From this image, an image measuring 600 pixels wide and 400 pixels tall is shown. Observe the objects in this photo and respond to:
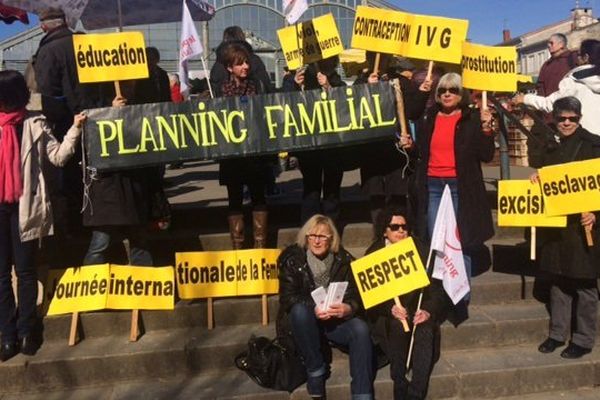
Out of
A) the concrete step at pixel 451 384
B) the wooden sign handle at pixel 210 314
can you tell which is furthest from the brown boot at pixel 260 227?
the concrete step at pixel 451 384

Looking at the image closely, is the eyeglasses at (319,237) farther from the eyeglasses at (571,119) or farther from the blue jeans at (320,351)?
the eyeglasses at (571,119)

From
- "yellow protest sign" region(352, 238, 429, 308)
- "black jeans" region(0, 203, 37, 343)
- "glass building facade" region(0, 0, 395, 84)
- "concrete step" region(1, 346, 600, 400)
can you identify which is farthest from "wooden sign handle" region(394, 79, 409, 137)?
"glass building facade" region(0, 0, 395, 84)

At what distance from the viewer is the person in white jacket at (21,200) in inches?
147

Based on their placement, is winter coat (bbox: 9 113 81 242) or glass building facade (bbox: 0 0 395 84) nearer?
winter coat (bbox: 9 113 81 242)

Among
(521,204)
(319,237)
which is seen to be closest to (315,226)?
(319,237)

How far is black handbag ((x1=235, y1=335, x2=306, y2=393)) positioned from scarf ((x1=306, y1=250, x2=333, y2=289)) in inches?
18.5

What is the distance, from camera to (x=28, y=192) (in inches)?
150

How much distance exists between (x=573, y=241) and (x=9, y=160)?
3904mm

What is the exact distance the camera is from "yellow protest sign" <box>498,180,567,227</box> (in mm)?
4148

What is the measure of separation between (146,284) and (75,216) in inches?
51.2

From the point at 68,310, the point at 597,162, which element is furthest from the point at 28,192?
the point at 597,162

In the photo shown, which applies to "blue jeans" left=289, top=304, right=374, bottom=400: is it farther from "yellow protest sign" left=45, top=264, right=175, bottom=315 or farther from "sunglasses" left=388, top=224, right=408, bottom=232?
"yellow protest sign" left=45, top=264, right=175, bottom=315

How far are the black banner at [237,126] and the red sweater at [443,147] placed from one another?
41 centimetres

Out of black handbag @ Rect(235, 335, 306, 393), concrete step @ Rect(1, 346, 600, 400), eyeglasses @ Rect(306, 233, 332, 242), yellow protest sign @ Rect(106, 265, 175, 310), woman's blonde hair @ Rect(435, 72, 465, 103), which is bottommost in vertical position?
concrete step @ Rect(1, 346, 600, 400)
